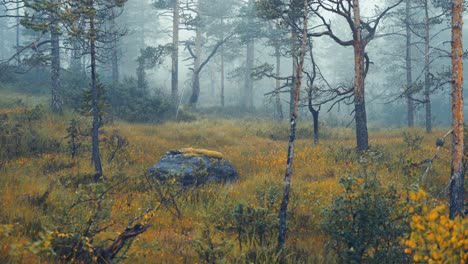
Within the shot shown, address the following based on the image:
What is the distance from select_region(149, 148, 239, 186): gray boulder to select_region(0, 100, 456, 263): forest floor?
1.38 feet

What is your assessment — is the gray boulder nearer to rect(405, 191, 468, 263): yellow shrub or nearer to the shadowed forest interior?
the shadowed forest interior

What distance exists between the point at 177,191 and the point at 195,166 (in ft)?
5.45

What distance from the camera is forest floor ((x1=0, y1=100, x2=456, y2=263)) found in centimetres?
501

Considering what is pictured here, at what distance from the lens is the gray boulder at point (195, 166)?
31.5ft

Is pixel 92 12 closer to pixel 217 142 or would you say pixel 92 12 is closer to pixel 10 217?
pixel 10 217

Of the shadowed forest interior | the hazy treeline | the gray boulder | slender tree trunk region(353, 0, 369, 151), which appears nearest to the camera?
the shadowed forest interior

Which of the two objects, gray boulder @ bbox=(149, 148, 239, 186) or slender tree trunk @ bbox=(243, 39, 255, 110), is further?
slender tree trunk @ bbox=(243, 39, 255, 110)

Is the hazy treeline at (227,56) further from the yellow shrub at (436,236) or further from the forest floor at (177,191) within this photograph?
the yellow shrub at (436,236)

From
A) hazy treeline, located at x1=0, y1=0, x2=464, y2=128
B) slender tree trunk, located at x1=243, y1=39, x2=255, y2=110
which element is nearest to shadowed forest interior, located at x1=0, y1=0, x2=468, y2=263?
hazy treeline, located at x1=0, y1=0, x2=464, y2=128

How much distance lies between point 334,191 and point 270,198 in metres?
1.61

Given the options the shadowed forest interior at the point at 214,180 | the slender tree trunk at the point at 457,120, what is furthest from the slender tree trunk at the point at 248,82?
A: the slender tree trunk at the point at 457,120

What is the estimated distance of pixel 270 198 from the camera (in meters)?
7.32

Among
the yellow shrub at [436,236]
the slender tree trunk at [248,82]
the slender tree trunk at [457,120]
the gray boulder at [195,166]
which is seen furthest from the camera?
the slender tree trunk at [248,82]

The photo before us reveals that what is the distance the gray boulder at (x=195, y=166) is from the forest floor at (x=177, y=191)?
1.38ft
